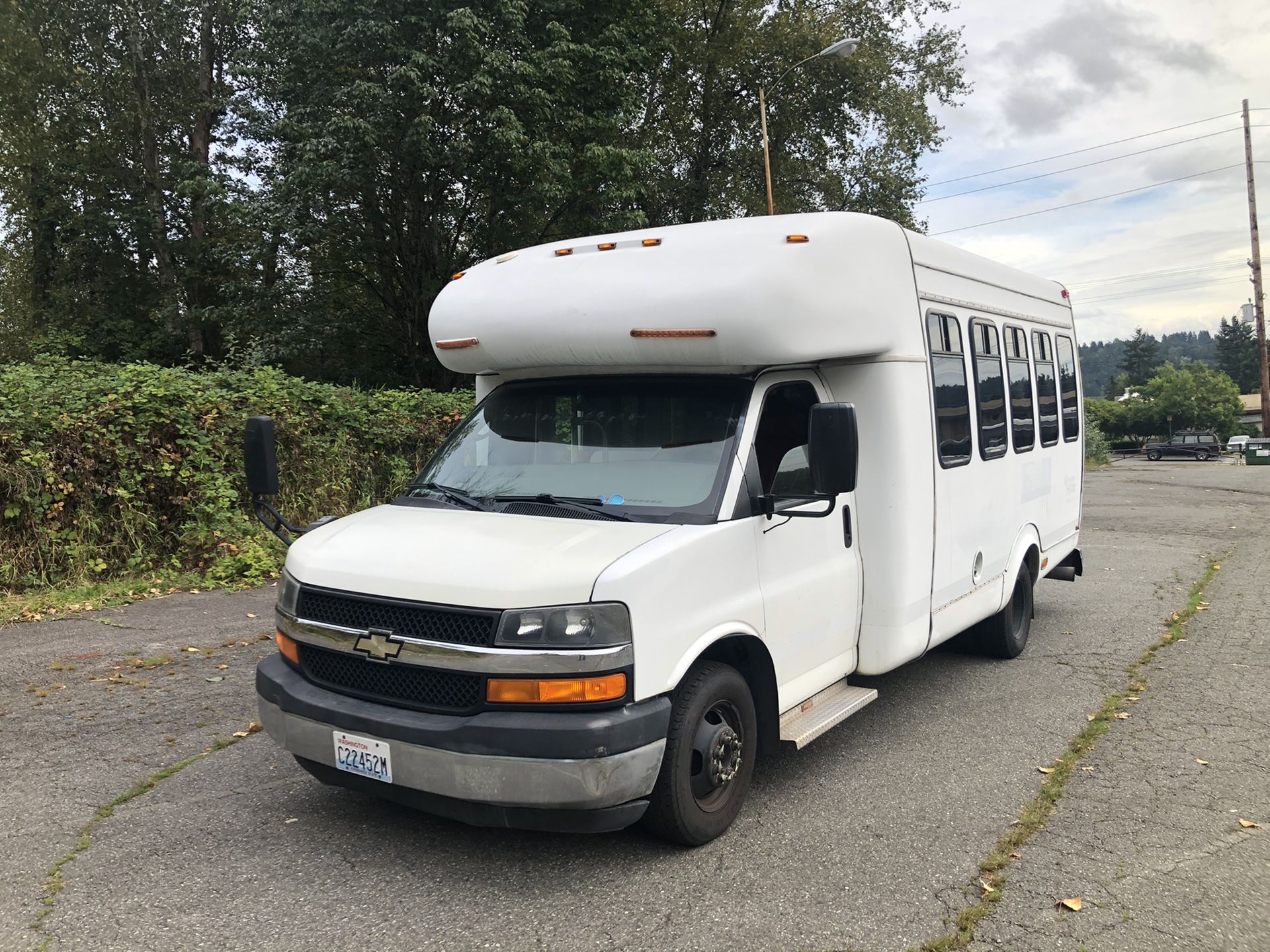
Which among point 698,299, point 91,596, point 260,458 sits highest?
point 698,299

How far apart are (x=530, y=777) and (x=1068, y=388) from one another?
Result: 6.74m

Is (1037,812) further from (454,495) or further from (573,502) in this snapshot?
(454,495)

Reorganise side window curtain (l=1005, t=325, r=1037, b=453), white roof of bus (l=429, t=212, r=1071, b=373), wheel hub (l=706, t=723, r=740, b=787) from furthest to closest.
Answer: side window curtain (l=1005, t=325, r=1037, b=453), white roof of bus (l=429, t=212, r=1071, b=373), wheel hub (l=706, t=723, r=740, b=787)

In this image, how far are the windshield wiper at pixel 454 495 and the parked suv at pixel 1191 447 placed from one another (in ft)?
196

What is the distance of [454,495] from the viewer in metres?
4.55

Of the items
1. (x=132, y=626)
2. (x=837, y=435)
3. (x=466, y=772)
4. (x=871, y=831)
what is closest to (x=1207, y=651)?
(x=871, y=831)

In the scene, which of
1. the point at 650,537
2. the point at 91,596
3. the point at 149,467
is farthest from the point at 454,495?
the point at 149,467

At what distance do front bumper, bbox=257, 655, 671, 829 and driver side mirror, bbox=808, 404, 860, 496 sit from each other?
1.16 meters

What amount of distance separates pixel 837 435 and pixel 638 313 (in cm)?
110

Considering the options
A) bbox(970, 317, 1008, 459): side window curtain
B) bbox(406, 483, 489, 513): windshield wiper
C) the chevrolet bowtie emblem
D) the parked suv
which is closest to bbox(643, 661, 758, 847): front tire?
the chevrolet bowtie emblem

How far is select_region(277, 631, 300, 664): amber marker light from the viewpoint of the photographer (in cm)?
403

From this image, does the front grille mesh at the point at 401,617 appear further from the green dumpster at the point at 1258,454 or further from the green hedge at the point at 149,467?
the green dumpster at the point at 1258,454

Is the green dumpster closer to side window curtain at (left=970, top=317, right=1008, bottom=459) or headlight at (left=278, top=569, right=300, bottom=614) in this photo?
side window curtain at (left=970, top=317, right=1008, bottom=459)

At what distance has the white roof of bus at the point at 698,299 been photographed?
424 centimetres
